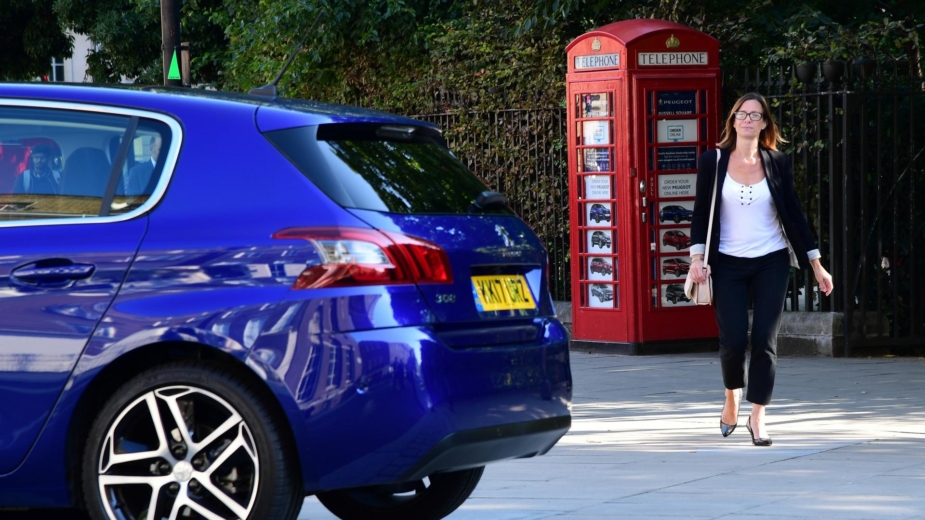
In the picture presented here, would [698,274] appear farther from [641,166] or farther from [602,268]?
[602,268]

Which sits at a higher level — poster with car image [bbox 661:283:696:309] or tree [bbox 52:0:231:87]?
tree [bbox 52:0:231:87]

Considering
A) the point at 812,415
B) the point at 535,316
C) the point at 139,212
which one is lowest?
the point at 812,415

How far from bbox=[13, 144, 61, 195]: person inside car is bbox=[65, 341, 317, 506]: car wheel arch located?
0.68 m

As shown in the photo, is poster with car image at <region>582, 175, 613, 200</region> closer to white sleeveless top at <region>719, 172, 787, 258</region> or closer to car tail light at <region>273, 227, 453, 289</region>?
white sleeveless top at <region>719, 172, 787, 258</region>

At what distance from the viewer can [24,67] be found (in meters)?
30.6

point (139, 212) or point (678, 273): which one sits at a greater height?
point (139, 212)

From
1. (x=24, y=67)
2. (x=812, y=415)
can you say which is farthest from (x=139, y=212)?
(x=24, y=67)

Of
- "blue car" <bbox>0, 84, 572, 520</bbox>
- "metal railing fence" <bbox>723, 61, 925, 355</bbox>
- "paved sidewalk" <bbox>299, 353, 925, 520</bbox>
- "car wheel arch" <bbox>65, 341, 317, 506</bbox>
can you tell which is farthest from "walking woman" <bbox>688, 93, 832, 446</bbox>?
"metal railing fence" <bbox>723, 61, 925, 355</bbox>

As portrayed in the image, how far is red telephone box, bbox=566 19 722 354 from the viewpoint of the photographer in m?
11.7

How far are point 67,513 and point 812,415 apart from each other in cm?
439

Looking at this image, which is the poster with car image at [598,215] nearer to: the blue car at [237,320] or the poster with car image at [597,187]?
the poster with car image at [597,187]

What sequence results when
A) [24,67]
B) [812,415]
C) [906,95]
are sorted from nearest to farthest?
[812,415], [906,95], [24,67]

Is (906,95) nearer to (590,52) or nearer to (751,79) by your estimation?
(751,79)

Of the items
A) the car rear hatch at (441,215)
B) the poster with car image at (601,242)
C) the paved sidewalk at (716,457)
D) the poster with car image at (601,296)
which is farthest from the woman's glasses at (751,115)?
the poster with car image at (601,296)
